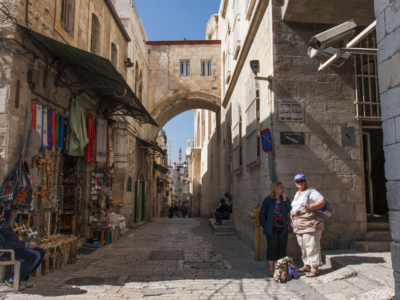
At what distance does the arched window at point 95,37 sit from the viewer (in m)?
9.17

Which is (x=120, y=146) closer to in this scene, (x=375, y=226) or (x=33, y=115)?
(x=33, y=115)

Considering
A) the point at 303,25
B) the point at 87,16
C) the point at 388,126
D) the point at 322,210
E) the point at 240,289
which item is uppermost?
the point at 87,16

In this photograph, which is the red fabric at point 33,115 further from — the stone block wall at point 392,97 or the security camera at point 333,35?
the stone block wall at point 392,97

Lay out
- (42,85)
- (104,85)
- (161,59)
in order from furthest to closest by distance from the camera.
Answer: (161,59), (104,85), (42,85)

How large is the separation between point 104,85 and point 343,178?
518 centimetres

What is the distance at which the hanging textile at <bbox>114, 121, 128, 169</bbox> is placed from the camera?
10.2 metres

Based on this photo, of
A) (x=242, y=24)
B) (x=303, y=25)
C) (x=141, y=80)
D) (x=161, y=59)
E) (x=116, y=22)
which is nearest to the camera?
(x=303, y=25)

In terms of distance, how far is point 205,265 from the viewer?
6.04m

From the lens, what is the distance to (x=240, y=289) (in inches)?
179

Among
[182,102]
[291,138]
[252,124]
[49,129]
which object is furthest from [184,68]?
[291,138]

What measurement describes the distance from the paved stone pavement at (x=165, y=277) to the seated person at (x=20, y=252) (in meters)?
0.17

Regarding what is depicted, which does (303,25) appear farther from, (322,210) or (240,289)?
(240,289)

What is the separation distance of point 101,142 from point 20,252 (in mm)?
4929

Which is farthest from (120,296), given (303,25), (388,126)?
(303,25)
